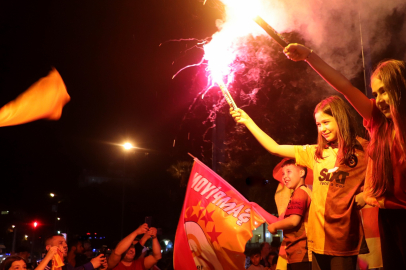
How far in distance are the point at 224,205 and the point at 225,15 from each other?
3259 mm

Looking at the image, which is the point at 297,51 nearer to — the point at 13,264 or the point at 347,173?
the point at 347,173

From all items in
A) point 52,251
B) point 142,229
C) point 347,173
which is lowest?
point 52,251

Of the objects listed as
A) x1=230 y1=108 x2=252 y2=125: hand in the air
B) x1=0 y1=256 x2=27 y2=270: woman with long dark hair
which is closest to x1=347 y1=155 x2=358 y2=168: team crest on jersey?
x1=230 y1=108 x2=252 y2=125: hand in the air

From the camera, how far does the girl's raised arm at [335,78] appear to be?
2.42 m

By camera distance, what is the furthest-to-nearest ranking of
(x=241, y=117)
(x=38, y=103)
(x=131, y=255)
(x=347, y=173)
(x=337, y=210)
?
(x=131, y=255) < (x=38, y=103) < (x=241, y=117) < (x=347, y=173) < (x=337, y=210)

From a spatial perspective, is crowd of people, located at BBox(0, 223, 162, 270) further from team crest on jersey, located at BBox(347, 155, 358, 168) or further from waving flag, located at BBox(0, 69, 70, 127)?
team crest on jersey, located at BBox(347, 155, 358, 168)

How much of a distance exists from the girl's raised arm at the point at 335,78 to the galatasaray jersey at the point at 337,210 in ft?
2.97

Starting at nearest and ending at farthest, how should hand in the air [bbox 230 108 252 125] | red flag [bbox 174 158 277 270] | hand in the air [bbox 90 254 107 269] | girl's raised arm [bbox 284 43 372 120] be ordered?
girl's raised arm [bbox 284 43 372 120] < hand in the air [bbox 230 108 252 125] < red flag [bbox 174 158 277 270] < hand in the air [bbox 90 254 107 269]

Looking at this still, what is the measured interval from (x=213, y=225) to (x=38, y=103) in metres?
2.91

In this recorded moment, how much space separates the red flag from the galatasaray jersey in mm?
1912

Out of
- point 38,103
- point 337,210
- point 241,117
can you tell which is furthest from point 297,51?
point 38,103

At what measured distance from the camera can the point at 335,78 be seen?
2.42m

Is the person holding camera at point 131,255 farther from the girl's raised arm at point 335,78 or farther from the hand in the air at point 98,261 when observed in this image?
the girl's raised arm at point 335,78

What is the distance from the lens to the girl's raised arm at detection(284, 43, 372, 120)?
2.42 meters
